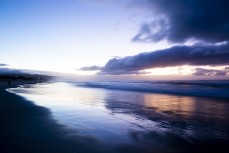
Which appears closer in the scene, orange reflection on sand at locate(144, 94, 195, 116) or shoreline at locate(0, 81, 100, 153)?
shoreline at locate(0, 81, 100, 153)

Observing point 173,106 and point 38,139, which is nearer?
point 38,139

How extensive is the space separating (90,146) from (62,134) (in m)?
1.45

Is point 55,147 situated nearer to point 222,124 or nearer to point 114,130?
point 114,130

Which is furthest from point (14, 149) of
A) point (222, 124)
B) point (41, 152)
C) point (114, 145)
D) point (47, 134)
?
point (222, 124)

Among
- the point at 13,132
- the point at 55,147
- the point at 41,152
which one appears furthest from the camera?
the point at 13,132

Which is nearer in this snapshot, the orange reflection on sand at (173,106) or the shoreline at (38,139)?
the shoreline at (38,139)

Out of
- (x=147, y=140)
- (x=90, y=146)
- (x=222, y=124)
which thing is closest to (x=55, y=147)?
(x=90, y=146)

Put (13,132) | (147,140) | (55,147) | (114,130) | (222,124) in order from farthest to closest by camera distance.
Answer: (222,124) → (114,130) → (13,132) → (147,140) → (55,147)

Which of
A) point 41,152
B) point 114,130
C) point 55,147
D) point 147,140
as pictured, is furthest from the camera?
point 114,130

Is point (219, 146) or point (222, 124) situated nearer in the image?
point (219, 146)

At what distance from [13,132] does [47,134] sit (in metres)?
1.07

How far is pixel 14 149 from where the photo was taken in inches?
191

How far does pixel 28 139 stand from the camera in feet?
18.6

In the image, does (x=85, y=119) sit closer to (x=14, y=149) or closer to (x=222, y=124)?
(x=14, y=149)
